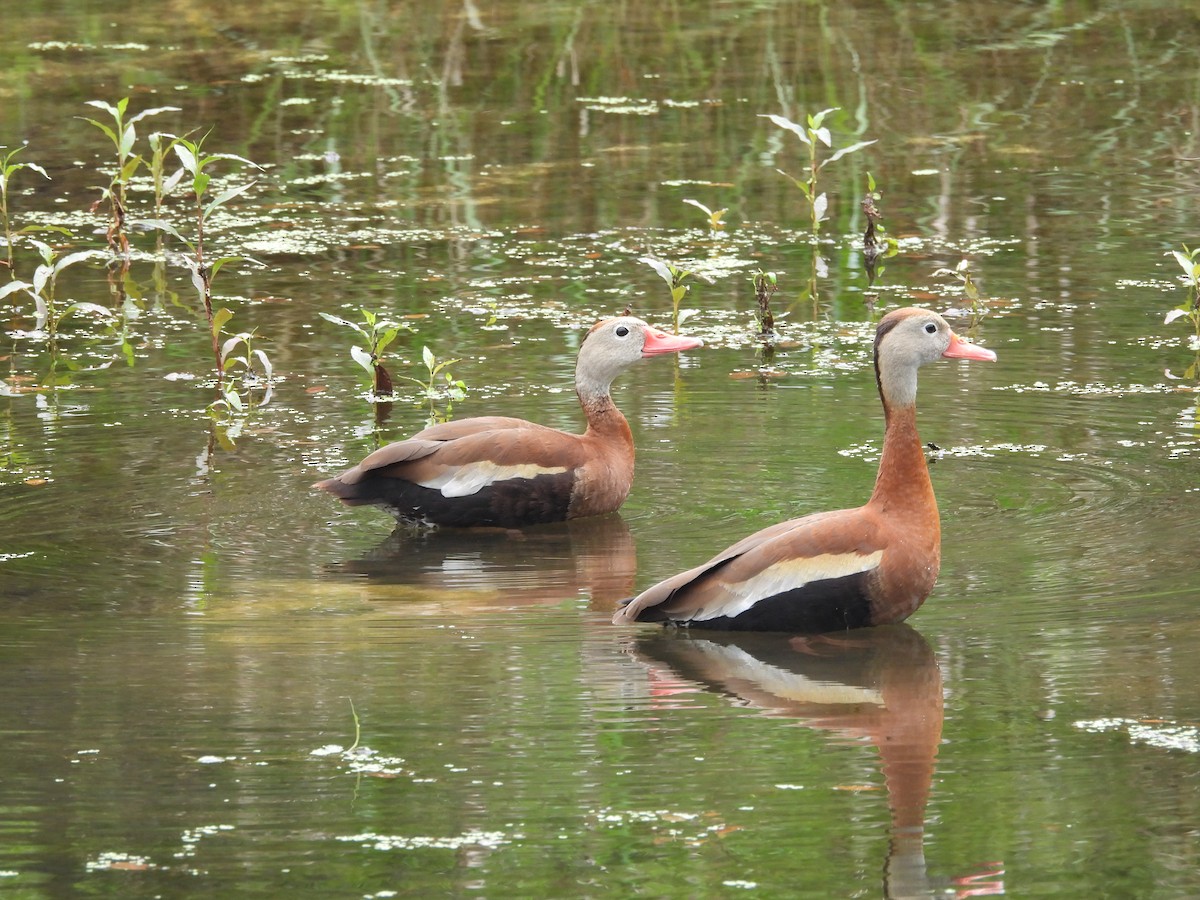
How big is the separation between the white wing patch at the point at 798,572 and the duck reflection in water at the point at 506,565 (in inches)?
25.7

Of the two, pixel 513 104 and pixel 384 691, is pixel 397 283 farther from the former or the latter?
pixel 384 691

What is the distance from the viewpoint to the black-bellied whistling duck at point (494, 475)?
29.0ft

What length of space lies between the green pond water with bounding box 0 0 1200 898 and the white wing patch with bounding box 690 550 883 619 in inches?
6.8

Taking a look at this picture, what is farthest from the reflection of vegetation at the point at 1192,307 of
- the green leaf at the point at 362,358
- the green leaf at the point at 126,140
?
the green leaf at the point at 126,140

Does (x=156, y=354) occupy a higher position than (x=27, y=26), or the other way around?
(x=27, y=26)

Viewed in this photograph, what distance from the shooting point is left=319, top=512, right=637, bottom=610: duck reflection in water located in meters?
7.88

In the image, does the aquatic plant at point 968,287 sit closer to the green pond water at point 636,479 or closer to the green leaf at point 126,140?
the green pond water at point 636,479

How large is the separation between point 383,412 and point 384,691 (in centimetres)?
377

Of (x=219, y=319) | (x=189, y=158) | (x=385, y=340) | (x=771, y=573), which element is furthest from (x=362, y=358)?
(x=771, y=573)

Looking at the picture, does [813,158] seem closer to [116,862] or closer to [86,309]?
[86,309]

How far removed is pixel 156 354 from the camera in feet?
37.1

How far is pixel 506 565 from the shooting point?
845 cm

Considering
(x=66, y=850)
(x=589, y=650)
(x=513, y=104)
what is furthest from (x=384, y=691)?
(x=513, y=104)

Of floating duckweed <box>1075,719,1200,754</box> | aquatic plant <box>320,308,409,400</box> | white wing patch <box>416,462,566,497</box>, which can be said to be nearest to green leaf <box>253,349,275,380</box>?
aquatic plant <box>320,308,409,400</box>
